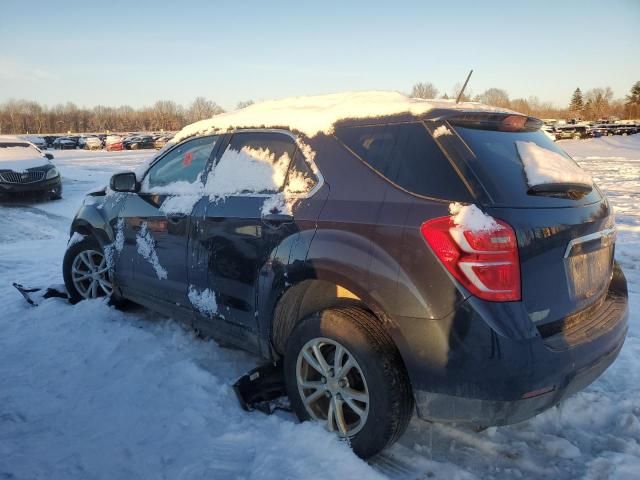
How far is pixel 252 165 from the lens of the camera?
3.26 metres

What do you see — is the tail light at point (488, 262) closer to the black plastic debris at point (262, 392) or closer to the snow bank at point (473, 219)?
the snow bank at point (473, 219)

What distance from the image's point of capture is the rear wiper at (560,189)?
2393 millimetres

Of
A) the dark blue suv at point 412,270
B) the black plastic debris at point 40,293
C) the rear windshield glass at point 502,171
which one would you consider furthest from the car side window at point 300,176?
the black plastic debris at point 40,293

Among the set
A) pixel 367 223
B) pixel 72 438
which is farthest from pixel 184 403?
pixel 367 223

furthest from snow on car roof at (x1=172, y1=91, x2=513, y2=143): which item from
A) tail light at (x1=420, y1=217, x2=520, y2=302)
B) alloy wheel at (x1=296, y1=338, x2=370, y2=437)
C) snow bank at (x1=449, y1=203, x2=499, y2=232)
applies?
alloy wheel at (x1=296, y1=338, x2=370, y2=437)

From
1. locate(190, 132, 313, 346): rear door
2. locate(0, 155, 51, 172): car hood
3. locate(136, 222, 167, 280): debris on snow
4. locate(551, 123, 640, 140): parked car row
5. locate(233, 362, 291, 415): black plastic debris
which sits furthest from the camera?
locate(551, 123, 640, 140): parked car row

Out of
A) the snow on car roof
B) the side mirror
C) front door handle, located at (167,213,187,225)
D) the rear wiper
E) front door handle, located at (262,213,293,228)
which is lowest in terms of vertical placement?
front door handle, located at (167,213,187,225)

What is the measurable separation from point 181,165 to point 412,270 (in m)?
2.34

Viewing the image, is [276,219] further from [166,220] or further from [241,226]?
[166,220]

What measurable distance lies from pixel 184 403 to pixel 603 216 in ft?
8.61

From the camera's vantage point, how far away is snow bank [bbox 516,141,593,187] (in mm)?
2477

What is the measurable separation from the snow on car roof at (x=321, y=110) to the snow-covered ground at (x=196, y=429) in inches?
66.9

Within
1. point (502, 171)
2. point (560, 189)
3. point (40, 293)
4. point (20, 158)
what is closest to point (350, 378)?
point (502, 171)

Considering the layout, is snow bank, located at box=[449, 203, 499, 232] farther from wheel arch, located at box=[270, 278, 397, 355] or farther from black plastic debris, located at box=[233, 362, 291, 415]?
black plastic debris, located at box=[233, 362, 291, 415]
